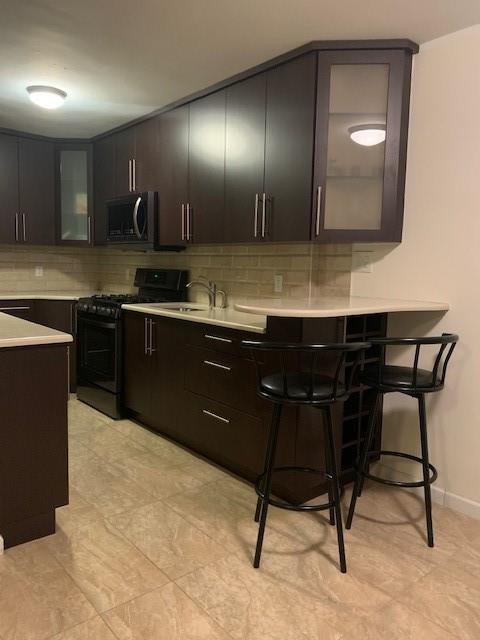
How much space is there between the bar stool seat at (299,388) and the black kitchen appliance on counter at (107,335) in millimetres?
1931

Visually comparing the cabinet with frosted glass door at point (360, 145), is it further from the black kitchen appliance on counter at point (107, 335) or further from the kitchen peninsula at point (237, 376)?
the black kitchen appliance on counter at point (107, 335)

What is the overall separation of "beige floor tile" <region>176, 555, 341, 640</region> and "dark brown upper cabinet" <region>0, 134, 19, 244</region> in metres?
3.54

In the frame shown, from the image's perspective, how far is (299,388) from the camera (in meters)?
1.89

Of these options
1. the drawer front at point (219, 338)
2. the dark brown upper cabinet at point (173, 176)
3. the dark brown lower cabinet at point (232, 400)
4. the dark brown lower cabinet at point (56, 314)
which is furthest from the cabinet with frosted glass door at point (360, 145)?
the dark brown lower cabinet at point (56, 314)

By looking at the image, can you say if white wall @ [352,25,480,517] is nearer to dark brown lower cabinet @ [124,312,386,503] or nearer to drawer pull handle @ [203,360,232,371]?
dark brown lower cabinet @ [124,312,386,503]

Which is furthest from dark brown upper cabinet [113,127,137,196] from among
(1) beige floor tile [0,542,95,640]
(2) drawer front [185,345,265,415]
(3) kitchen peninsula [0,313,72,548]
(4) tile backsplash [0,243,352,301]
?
(1) beige floor tile [0,542,95,640]

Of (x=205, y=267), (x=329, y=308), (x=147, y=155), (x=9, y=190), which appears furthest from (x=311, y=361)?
(x=9, y=190)

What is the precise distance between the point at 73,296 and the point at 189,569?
9.80ft

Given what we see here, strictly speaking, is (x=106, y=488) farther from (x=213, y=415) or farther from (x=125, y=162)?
(x=125, y=162)

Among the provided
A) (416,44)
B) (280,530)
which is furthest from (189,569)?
(416,44)

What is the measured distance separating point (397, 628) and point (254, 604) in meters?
0.47

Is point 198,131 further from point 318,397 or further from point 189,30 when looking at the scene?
point 318,397

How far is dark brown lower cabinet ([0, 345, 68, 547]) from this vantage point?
6.36 feet

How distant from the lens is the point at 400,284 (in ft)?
8.69
